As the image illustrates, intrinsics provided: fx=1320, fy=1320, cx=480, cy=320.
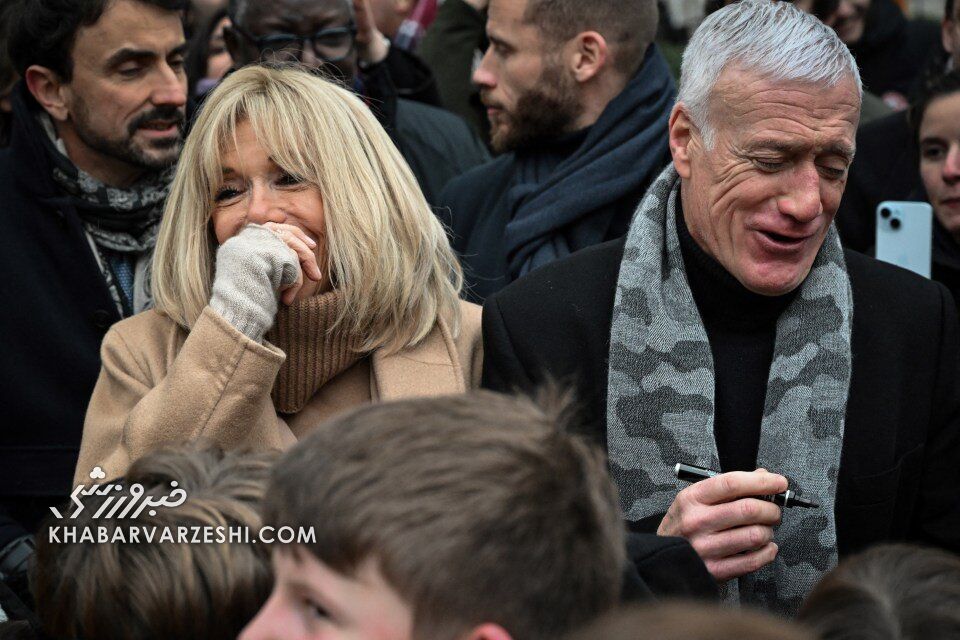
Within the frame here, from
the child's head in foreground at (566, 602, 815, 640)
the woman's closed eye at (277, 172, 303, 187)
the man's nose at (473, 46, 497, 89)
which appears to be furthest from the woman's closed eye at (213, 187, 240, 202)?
the child's head in foreground at (566, 602, 815, 640)

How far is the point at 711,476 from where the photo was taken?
2504 millimetres

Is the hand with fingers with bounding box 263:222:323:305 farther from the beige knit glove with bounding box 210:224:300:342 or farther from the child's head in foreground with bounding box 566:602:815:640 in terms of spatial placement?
the child's head in foreground with bounding box 566:602:815:640

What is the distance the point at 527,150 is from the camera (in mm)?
4184

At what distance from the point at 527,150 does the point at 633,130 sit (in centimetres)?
43

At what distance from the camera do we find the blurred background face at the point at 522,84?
13.6 ft

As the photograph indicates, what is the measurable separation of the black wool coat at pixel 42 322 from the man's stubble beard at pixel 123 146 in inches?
5.1

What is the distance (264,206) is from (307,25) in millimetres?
1563

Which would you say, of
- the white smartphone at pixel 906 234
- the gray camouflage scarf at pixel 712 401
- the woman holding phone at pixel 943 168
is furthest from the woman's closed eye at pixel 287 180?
the woman holding phone at pixel 943 168

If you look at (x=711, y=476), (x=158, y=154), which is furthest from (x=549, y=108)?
(x=711, y=476)

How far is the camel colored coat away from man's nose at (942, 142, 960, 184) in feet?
5.08

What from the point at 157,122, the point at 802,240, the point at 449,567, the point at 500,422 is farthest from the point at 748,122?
the point at 157,122

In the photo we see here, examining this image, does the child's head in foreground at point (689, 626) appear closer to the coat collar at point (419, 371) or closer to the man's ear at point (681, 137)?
the coat collar at point (419, 371)

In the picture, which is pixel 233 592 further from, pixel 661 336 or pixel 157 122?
pixel 157 122

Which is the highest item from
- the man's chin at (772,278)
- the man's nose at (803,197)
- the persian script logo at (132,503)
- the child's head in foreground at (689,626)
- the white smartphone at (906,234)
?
the child's head in foreground at (689,626)
